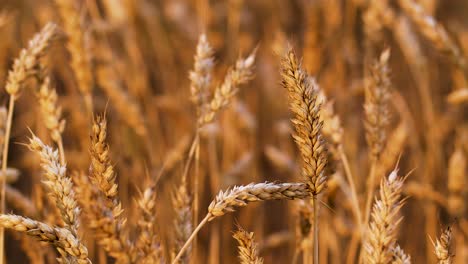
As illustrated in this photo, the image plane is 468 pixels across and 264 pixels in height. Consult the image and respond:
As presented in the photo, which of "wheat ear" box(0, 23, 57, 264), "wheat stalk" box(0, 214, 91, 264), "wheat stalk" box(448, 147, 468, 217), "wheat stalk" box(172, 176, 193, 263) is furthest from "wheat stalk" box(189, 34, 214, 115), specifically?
"wheat stalk" box(448, 147, 468, 217)

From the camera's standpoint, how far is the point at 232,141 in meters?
2.69

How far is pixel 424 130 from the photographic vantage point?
291 centimetres

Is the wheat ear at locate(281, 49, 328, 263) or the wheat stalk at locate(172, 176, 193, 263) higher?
the wheat ear at locate(281, 49, 328, 263)

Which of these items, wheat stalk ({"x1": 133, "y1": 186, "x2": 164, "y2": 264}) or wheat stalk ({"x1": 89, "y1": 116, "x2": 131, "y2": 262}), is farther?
wheat stalk ({"x1": 133, "y1": 186, "x2": 164, "y2": 264})

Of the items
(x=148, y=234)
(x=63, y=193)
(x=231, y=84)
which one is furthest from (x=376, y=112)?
(x=63, y=193)

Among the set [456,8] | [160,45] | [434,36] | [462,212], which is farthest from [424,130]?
[456,8]

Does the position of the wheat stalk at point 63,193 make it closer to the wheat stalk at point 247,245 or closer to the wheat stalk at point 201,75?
the wheat stalk at point 247,245

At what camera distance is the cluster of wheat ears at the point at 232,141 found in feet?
3.63

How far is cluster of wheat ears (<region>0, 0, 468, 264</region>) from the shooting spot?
111 cm

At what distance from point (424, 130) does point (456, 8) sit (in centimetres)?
168

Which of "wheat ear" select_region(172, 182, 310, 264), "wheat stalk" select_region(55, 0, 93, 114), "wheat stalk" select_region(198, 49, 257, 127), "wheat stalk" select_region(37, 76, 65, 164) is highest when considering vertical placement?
"wheat stalk" select_region(55, 0, 93, 114)

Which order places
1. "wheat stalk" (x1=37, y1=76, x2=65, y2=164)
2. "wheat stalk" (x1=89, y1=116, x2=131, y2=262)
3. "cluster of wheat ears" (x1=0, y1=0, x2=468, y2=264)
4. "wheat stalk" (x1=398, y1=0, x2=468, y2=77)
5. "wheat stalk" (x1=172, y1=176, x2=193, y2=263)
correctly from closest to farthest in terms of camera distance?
"wheat stalk" (x1=89, y1=116, x2=131, y2=262)
"cluster of wheat ears" (x1=0, y1=0, x2=468, y2=264)
"wheat stalk" (x1=172, y1=176, x2=193, y2=263)
"wheat stalk" (x1=37, y1=76, x2=65, y2=164)
"wheat stalk" (x1=398, y1=0, x2=468, y2=77)

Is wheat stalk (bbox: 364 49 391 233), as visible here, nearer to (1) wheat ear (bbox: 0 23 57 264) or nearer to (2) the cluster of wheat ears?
(2) the cluster of wheat ears

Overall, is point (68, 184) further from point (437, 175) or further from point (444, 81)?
point (444, 81)
